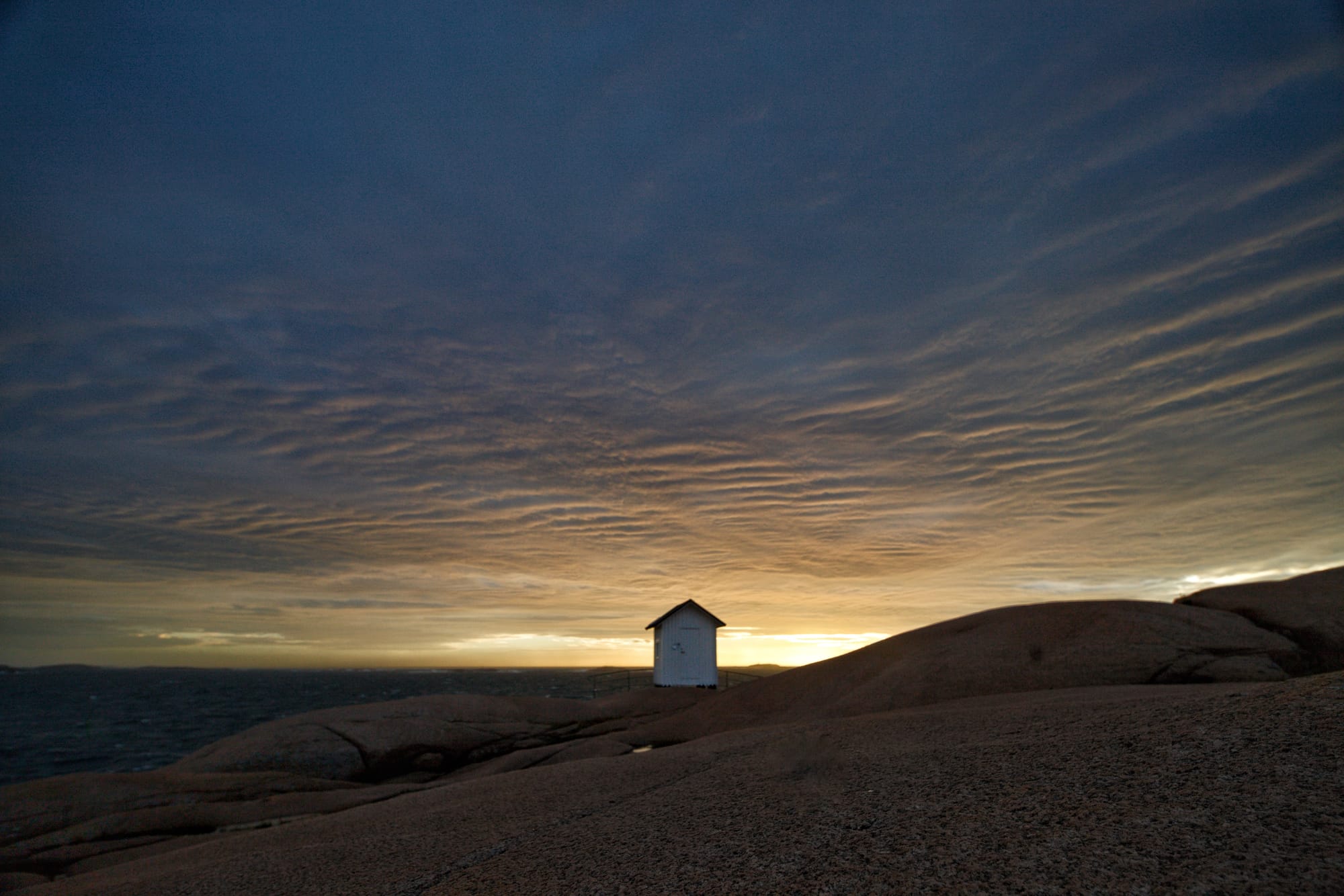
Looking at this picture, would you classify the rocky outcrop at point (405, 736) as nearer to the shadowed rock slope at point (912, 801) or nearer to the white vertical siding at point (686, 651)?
the shadowed rock slope at point (912, 801)

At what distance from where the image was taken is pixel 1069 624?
1507 cm

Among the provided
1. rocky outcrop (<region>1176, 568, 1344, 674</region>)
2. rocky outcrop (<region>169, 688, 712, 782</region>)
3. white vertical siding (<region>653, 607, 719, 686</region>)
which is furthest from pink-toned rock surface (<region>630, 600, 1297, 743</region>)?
white vertical siding (<region>653, 607, 719, 686</region>)

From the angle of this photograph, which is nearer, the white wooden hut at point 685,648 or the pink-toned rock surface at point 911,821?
the pink-toned rock surface at point 911,821

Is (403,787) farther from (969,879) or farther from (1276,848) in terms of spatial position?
(1276,848)

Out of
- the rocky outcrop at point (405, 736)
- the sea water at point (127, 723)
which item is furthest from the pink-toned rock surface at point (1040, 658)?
the sea water at point (127, 723)

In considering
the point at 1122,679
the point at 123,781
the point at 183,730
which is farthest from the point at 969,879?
the point at 183,730

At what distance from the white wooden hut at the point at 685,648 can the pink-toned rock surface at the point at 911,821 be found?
2882 cm

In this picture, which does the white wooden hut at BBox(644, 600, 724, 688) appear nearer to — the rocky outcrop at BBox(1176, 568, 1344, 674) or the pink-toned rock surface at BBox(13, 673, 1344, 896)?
the rocky outcrop at BBox(1176, 568, 1344, 674)

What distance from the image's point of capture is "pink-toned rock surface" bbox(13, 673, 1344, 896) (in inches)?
146

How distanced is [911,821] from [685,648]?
3323 cm

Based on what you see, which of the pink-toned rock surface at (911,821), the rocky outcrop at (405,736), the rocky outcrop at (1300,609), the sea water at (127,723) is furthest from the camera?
the sea water at (127,723)

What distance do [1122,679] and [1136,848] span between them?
35.9ft

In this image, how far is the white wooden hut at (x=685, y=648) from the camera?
1449 inches

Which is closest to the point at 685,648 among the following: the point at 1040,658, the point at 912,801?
the point at 1040,658
